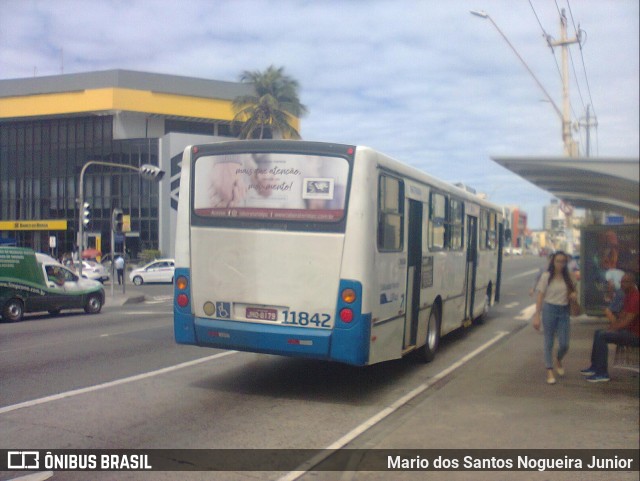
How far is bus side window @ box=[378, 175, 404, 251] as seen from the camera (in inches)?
328

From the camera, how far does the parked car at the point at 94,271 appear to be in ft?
119

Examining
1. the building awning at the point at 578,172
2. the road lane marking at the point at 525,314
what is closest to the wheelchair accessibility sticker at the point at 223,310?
the building awning at the point at 578,172

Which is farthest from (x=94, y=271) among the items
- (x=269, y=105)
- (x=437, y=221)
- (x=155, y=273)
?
(x=437, y=221)

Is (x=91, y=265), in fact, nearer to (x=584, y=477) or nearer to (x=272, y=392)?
(x=272, y=392)

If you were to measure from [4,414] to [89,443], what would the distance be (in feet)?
5.39

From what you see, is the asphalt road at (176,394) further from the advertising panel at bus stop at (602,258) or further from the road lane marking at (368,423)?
the advertising panel at bus stop at (602,258)

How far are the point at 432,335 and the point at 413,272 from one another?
1870 mm

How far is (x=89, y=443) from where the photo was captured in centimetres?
630

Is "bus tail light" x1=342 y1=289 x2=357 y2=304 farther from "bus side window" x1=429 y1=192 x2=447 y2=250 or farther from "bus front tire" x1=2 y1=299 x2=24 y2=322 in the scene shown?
"bus front tire" x1=2 y1=299 x2=24 y2=322

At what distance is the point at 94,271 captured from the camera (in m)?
36.6

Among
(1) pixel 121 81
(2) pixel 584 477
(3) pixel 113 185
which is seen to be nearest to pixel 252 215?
(2) pixel 584 477

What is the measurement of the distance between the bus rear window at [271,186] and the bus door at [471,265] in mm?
6603

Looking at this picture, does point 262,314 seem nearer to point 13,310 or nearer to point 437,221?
point 437,221

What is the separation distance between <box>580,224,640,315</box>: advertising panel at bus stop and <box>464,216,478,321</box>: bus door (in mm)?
2774
